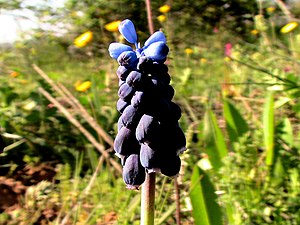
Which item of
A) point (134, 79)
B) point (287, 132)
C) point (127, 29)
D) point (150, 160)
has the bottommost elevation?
point (287, 132)

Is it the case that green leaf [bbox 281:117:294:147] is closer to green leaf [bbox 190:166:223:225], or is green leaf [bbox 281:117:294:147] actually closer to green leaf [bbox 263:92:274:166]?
green leaf [bbox 263:92:274:166]

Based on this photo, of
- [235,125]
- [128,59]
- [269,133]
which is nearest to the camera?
[128,59]

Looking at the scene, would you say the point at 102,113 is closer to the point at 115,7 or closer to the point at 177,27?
the point at 115,7

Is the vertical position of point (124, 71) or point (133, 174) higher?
point (124, 71)

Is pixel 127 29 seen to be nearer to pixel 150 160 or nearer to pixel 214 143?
pixel 150 160

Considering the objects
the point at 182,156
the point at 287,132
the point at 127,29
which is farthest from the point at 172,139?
the point at 287,132

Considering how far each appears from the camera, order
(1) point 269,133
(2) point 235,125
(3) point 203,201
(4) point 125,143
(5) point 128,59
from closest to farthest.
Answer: (5) point 128,59 < (4) point 125,143 < (3) point 203,201 < (1) point 269,133 < (2) point 235,125

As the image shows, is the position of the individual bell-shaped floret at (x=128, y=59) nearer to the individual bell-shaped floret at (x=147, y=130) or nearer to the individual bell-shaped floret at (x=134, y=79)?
the individual bell-shaped floret at (x=134, y=79)
